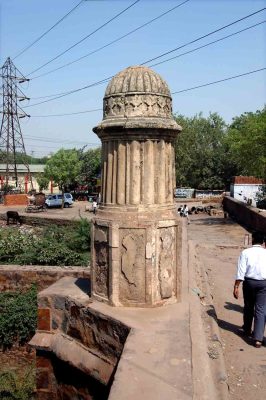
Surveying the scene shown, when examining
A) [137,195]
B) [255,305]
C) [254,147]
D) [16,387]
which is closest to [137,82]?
[137,195]

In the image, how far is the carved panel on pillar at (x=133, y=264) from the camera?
4.51 m

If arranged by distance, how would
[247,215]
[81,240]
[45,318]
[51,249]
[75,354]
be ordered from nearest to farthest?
[75,354] < [45,318] < [51,249] < [81,240] < [247,215]

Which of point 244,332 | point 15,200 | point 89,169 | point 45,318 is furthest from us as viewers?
point 89,169

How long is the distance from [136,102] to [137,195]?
102 cm

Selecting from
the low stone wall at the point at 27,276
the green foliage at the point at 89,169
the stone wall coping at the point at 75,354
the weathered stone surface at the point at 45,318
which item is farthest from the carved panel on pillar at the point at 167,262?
the green foliage at the point at 89,169

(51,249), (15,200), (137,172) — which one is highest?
(137,172)

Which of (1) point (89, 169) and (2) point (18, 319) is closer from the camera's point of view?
(2) point (18, 319)

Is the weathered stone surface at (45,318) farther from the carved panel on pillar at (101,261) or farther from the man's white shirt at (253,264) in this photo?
the man's white shirt at (253,264)

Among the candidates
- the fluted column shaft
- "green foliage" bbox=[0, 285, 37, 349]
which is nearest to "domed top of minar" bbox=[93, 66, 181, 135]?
the fluted column shaft

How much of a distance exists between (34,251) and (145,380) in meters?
7.41

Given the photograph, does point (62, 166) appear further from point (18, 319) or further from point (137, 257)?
point (137, 257)

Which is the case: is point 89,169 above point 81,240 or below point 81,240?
above

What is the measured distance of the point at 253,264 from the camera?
463cm

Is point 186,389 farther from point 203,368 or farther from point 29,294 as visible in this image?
point 29,294
